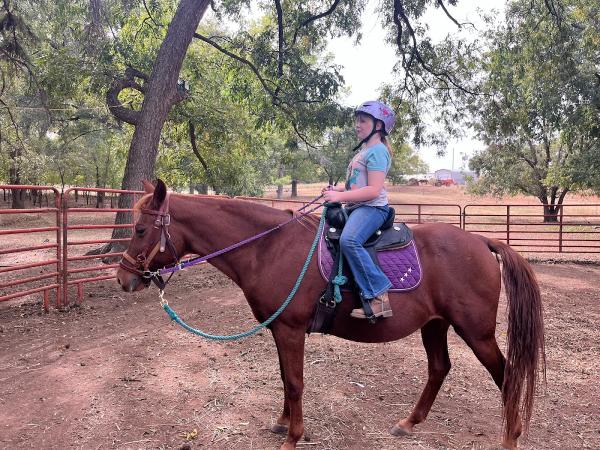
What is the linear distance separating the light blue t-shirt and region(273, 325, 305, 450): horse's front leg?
108cm

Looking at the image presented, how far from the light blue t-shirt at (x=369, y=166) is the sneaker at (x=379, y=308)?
673 millimetres

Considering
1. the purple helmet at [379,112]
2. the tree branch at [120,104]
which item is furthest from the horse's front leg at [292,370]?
the tree branch at [120,104]

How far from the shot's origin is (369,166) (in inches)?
124

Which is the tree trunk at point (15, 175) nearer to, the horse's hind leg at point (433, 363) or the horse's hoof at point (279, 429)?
the horse's hoof at point (279, 429)

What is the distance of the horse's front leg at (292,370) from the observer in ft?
10.4

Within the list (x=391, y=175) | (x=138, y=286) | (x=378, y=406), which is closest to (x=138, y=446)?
(x=138, y=286)

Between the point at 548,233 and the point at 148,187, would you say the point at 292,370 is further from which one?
the point at 548,233

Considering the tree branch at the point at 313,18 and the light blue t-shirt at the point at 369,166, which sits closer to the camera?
the light blue t-shirt at the point at 369,166

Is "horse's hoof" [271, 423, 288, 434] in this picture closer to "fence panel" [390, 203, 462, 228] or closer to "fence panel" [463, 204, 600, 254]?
"fence panel" [390, 203, 462, 228]

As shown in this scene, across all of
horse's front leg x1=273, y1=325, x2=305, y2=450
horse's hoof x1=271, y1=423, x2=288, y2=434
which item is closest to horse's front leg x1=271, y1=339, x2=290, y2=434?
horse's hoof x1=271, y1=423, x2=288, y2=434

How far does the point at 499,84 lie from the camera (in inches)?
471

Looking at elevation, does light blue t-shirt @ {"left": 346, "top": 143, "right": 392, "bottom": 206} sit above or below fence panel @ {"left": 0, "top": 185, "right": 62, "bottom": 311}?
above

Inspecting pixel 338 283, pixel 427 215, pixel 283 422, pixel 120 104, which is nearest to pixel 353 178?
pixel 338 283

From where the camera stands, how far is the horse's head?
121 inches
